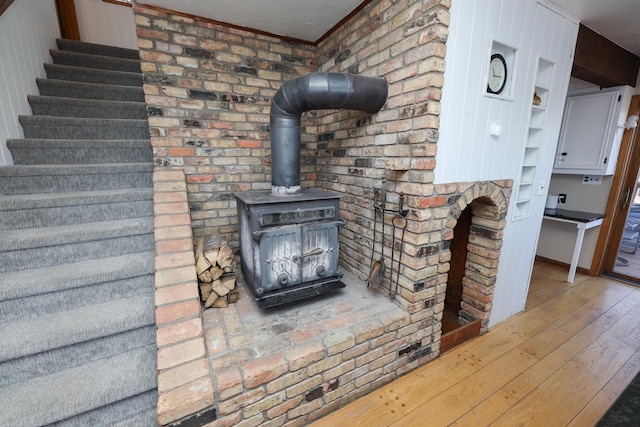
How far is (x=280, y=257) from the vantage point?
1.68 meters

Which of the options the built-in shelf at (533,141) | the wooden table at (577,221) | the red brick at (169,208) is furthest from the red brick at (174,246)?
the wooden table at (577,221)

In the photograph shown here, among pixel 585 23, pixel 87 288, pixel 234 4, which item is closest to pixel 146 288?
pixel 87 288

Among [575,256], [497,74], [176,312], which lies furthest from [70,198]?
[575,256]

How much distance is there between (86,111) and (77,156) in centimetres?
59

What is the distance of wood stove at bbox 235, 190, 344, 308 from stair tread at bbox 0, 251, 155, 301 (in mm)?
631

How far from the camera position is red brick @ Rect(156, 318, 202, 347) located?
122 centimetres

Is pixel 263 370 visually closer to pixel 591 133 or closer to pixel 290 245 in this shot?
pixel 290 245

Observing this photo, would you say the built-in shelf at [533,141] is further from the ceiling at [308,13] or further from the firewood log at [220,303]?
the firewood log at [220,303]

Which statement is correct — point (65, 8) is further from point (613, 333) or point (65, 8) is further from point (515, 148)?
point (613, 333)

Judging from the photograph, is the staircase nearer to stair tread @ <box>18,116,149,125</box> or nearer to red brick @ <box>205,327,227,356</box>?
stair tread @ <box>18,116,149,125</box>

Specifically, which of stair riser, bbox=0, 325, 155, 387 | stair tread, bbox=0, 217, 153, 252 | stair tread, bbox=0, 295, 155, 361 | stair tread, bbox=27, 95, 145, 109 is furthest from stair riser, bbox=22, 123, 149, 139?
stair riser, bbox=0, 325, 155, 387

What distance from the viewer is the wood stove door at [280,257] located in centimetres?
163

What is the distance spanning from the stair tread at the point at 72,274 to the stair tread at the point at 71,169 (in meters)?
0.72

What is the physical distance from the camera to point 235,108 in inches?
88.6
